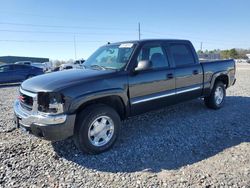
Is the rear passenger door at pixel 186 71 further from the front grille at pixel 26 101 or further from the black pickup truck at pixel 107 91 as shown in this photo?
the front grille at pixel 26 101

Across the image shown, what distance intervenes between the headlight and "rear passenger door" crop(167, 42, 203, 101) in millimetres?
2809

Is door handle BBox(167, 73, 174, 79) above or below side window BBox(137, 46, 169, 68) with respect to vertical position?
below

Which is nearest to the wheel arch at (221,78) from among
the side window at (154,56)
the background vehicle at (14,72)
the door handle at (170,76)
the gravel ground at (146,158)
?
the gravel ground at (146,158)

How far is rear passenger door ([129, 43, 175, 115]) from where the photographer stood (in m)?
4.69

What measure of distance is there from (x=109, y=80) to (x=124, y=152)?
1.26m

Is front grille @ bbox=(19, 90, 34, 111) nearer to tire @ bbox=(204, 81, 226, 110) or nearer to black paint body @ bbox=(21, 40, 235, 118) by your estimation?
black paint body @ bbox=(21, 40, 235, 118)

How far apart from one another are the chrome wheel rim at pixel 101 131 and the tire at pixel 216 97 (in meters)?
3.57

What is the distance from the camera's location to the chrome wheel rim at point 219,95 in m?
6.93

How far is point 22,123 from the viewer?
160 inches

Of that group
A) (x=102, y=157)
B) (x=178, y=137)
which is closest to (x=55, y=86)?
(x=102, y=157)

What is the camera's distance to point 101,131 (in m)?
4.26

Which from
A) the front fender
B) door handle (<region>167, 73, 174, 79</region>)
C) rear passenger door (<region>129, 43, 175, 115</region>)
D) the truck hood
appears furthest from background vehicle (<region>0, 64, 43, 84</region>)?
the front fender

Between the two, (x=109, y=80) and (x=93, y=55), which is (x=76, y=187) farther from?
(x=93, y=55)

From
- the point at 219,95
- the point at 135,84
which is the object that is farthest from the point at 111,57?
the point at 219,95
